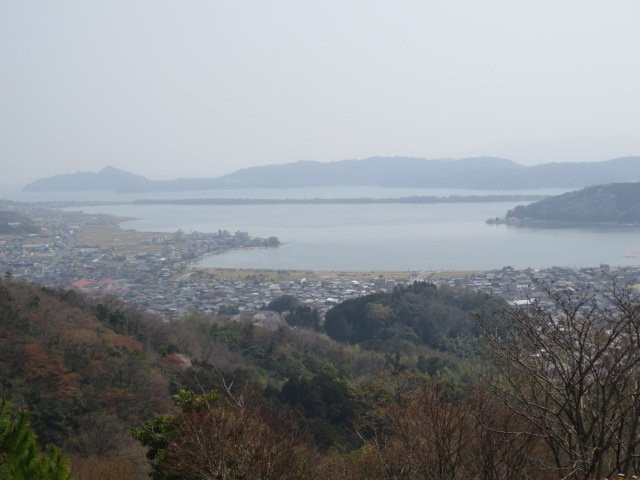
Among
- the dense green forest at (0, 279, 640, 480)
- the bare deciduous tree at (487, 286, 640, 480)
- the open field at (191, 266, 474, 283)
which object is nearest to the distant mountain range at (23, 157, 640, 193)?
the open field at (191, 266, 474, 283)

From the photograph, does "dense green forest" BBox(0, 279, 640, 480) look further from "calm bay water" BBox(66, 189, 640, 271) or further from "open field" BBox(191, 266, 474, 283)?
"calm bay water" BBox(66, 189, 640, 271)

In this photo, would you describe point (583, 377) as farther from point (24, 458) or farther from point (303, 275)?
point (303, 275)

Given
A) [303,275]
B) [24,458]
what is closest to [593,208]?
[303,275]

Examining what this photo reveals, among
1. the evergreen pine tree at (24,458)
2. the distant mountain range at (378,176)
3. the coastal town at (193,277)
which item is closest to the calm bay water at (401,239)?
the coastal town at (193,277)

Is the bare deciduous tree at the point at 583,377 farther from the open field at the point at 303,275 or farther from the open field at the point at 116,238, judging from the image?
the open field at the point at 116,238

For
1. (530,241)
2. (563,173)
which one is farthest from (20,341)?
(563,173)

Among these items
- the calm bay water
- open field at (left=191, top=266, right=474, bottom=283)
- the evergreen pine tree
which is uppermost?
the evergreen pine tree
